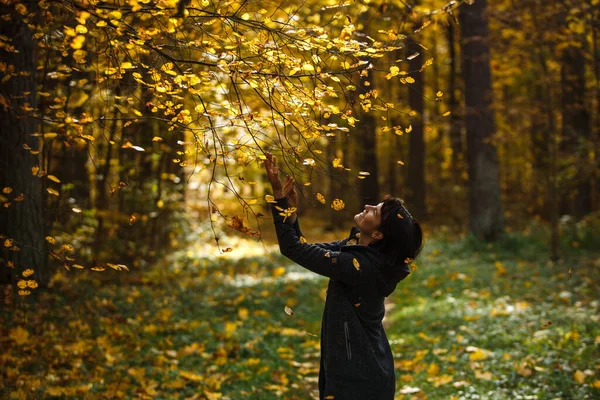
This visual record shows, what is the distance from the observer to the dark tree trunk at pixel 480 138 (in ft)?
48.8

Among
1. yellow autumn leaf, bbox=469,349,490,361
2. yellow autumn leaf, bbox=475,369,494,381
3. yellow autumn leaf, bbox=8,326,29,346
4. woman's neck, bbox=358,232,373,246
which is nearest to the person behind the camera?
woman's neck, bbox=358,232,373,246

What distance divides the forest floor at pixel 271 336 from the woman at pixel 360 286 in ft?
1.07

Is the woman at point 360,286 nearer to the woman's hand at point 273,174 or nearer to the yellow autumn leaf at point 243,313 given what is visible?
the woman's hand at point 273,174

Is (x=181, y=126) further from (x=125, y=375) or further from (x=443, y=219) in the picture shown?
(x=443, y=219)


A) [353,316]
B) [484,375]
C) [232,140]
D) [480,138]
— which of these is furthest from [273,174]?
[480,138]

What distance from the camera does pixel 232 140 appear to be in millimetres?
3816

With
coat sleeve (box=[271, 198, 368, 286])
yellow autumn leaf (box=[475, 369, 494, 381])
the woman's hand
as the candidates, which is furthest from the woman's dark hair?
yellow autumn leaf (box=[475, 369, 494, 381])

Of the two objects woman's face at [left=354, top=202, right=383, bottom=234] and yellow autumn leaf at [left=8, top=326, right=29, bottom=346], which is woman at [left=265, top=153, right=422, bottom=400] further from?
yellow autumn leaf at [left=8, top=326, right=29, bottom=346]

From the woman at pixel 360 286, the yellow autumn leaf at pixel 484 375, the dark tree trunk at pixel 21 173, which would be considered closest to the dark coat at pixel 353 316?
the woman at pixel 360 286

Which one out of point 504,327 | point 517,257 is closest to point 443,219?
point 517,257

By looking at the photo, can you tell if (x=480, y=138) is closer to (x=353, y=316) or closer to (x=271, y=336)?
(x=271, y=336)

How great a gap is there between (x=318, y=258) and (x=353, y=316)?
411 millimetres

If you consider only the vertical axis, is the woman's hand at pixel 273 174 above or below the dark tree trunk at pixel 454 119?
below

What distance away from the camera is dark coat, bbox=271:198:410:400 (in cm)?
335
